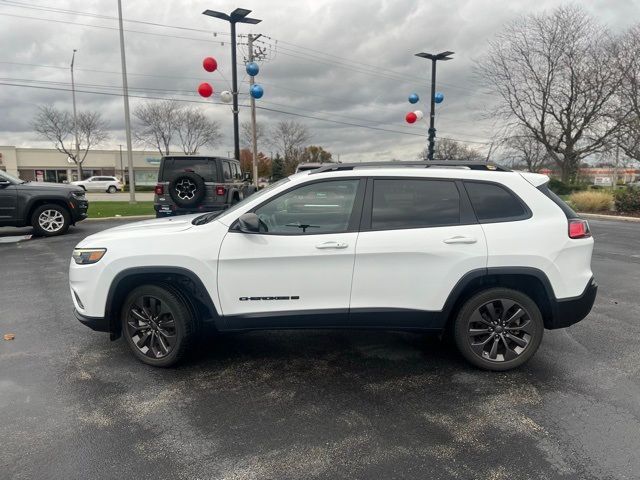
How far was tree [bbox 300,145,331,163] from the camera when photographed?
215ft

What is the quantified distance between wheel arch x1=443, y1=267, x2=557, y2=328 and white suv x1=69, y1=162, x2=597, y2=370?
0.01 meters

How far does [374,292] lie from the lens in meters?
3.61

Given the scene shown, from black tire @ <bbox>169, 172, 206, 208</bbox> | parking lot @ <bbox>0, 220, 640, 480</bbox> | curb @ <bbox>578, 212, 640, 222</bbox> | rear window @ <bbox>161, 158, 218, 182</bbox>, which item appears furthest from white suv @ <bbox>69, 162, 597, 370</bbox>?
curb @ <bbox>578, 212, 640, 222</bbox>

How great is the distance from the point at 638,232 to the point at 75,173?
71425 mm

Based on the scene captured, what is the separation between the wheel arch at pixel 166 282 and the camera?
361cm

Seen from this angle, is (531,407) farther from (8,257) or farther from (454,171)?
(8,257)

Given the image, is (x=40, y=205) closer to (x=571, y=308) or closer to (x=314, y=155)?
(x=571, y=308)

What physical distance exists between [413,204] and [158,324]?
7.78 ft

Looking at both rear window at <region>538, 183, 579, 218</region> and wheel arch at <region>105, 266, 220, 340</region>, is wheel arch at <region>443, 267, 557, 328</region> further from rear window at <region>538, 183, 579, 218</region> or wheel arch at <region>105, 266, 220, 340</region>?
wheel arch at <region>105, 266, 220, 340</region>

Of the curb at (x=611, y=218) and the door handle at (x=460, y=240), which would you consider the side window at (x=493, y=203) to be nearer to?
the door handle at (x=460, y=240)

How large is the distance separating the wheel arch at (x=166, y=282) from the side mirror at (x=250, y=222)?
1.87 feet

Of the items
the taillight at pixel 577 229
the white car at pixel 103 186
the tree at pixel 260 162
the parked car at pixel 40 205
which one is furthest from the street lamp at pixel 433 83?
the tree at pixel 260 162

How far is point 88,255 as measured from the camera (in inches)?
147

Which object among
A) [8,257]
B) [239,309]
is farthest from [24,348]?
[8,257]
